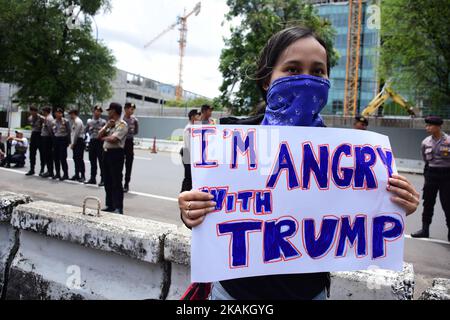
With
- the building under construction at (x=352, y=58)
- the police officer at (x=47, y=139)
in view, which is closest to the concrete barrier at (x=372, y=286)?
the police officer at (x=47, y=139)

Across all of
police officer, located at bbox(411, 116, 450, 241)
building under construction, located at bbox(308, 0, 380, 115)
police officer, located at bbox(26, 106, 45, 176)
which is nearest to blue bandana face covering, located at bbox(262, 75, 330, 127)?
police officer, located at bbox(411, 116, 450, 241)

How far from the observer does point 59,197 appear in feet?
23.7

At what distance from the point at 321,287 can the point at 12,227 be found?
2349mm

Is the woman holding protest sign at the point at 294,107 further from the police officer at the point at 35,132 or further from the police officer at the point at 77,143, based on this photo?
the police officer at the point at 35,132

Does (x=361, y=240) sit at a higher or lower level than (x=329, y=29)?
lower

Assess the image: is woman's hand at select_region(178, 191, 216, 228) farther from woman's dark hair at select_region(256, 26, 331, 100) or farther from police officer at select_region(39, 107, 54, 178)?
police officer at select_region(39, 107, 54, 178)

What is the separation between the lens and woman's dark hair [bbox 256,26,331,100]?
1.42m

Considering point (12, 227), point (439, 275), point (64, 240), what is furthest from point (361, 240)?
point (439, 275)

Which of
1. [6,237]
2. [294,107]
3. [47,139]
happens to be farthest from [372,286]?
[47,139]

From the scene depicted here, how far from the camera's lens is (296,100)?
1.42 meters

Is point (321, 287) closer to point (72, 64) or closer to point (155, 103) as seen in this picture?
point (72, 64)

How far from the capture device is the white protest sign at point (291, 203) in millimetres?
1352

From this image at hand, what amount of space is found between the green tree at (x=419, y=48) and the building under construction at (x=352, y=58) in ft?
101

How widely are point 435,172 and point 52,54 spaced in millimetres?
25167
